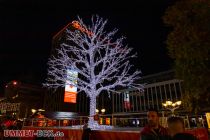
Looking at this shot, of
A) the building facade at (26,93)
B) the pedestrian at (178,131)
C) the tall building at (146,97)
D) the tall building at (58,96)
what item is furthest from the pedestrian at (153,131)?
the building facade at (26,93)

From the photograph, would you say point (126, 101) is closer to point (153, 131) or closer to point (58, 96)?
point (58, 96)

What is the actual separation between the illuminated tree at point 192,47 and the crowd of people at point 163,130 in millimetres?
5740

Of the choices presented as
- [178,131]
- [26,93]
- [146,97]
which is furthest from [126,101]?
[178,131]

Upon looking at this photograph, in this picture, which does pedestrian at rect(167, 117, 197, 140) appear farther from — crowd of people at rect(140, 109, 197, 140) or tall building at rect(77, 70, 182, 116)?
tall building at rect(77, 70, 182, 116)

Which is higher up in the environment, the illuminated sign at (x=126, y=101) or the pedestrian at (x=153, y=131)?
the illuminated sign at (x=126, y=101)

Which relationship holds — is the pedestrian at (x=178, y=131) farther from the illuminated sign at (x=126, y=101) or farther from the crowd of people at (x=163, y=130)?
the illuminated sign at (x=126, y=101)

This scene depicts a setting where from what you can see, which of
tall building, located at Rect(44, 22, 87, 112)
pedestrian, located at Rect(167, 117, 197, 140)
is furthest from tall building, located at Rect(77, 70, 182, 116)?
pedestrian, located at Rect(167, 117, 197, 140)

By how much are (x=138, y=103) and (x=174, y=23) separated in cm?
4051

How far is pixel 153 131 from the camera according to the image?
309cm

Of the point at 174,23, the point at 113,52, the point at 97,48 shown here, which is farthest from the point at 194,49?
the point at 97,48

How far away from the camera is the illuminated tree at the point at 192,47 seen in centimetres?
804

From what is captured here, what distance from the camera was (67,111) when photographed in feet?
139

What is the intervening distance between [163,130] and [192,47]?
20.3 ft

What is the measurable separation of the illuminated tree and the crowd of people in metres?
5.74
